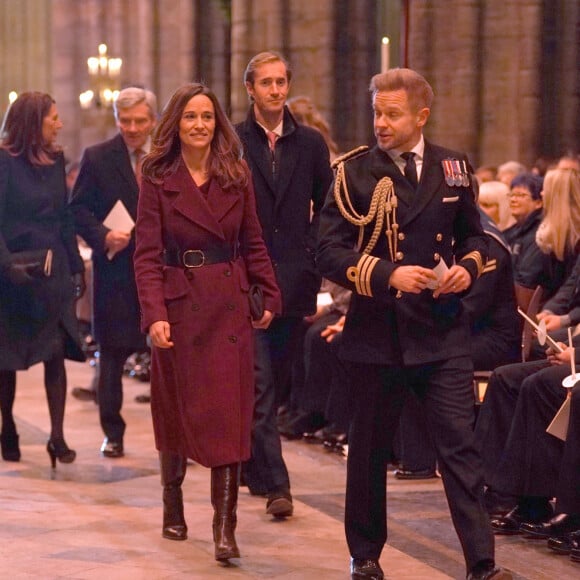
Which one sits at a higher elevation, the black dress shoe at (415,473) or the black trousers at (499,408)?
the black trousers at (499,408)

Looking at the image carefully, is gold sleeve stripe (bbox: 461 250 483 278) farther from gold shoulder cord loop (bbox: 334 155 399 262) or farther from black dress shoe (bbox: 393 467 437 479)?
black dress shoe (bbox: 393 467 437 479)

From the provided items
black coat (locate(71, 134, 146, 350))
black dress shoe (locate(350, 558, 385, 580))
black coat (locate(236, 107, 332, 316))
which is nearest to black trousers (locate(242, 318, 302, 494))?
black coat (locate(236, 107, 332, 316))

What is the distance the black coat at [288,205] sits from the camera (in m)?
7.30

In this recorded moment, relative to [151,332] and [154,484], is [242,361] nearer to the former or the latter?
[151,332]

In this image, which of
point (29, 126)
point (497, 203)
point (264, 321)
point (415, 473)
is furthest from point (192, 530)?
point (497, 203)

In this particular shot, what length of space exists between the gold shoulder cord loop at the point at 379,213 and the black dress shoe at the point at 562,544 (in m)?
1.57

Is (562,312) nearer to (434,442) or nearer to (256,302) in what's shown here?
(256,302)

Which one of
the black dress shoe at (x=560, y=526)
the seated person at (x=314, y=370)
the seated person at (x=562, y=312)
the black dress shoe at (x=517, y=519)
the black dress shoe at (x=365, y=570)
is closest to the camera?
the black dress shoe at (x=365, y=570)

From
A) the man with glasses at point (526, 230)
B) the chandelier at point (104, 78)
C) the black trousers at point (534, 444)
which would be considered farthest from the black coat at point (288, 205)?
the chandelier at point (104, 78)

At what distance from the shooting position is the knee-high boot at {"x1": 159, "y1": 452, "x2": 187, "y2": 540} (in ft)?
21.4

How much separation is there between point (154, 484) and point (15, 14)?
26.8 m

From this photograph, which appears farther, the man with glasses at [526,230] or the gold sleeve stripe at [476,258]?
the man with glasses at [526,230]

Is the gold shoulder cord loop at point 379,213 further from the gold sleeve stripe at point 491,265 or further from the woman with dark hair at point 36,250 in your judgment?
the woman with dark hair at point 36,250

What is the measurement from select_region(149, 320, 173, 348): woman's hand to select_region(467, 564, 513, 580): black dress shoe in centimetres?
144
